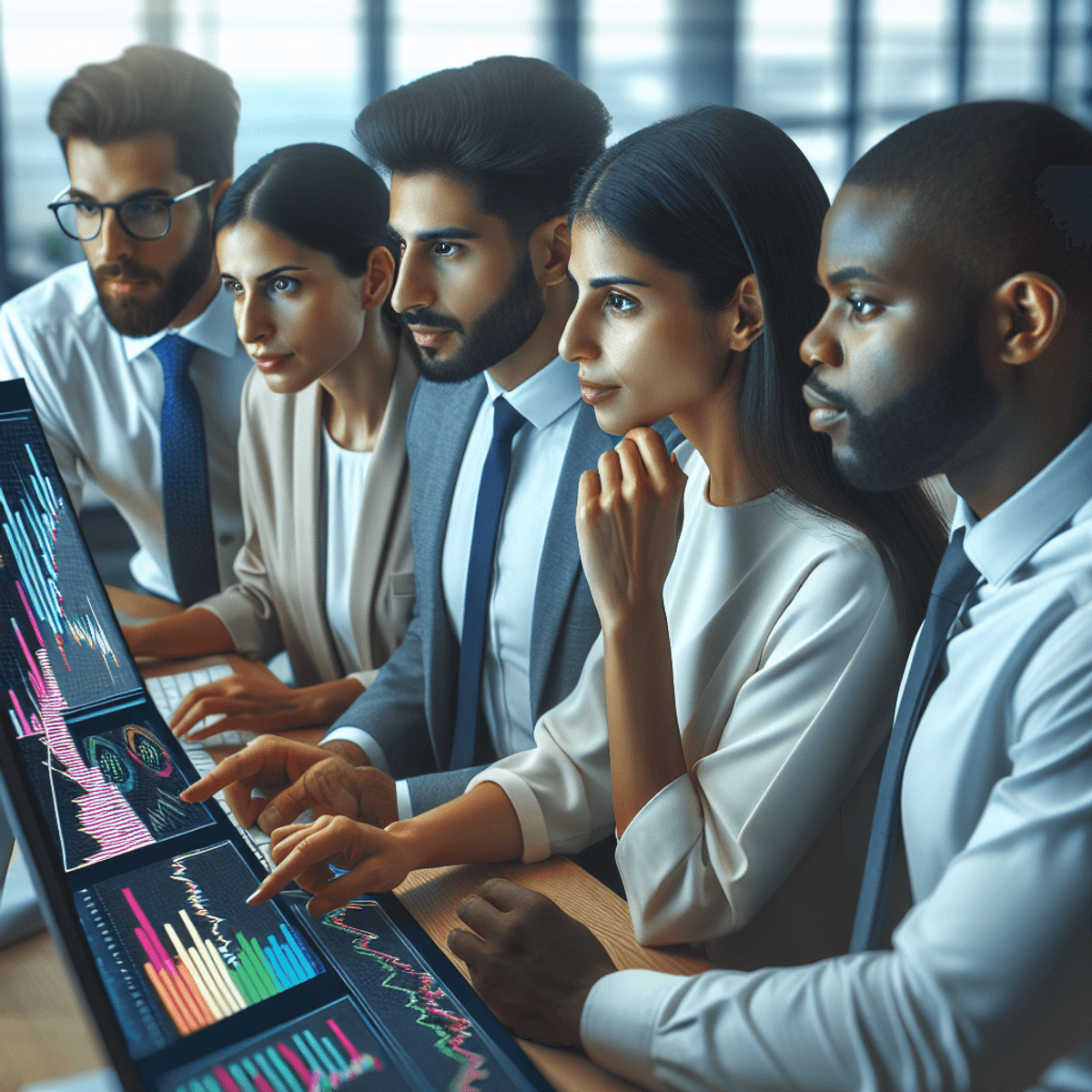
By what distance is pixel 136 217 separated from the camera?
1.45 metres

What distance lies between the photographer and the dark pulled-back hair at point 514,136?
101 cm

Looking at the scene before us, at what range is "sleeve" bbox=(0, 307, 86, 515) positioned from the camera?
1633 mm

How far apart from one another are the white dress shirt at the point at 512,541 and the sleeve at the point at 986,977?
497 mm

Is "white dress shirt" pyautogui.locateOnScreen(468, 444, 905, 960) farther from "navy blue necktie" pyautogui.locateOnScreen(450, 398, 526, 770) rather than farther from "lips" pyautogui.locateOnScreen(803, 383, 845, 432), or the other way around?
"navy blue necktie" pyautogui.locateOnScreen(450, 398, 526, 770)

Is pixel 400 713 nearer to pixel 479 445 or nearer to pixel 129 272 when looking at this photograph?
pixel 479 445

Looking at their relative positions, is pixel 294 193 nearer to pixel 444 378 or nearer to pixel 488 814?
pixel 444 378

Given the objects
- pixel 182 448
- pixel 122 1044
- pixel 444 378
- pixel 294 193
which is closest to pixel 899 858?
pixel 122 1044

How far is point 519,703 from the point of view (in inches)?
46.4

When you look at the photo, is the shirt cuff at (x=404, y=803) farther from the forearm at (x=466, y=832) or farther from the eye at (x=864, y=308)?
the eye at (x=864, y=308)

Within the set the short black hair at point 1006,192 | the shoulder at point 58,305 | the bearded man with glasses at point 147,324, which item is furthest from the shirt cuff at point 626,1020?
the shoulder at point 58,305

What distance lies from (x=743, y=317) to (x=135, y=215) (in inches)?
39.7

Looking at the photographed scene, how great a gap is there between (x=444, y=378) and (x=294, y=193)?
32 cm

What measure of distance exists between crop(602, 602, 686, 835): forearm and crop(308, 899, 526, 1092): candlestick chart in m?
0.21

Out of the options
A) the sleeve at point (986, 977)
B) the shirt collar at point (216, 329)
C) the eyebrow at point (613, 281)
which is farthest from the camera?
the shirt collar at point (216, 329)
